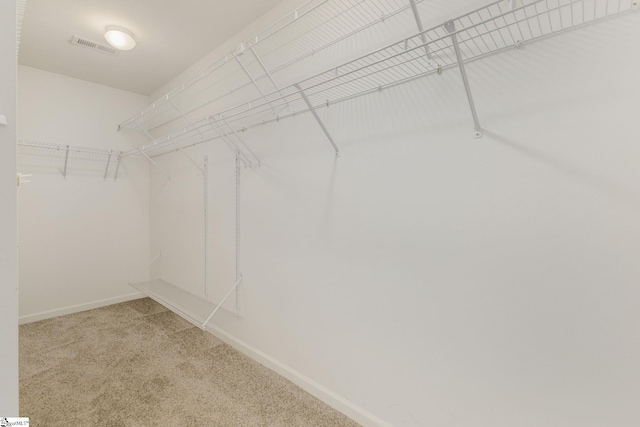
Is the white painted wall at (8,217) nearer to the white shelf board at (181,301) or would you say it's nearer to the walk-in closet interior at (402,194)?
the walk-in closet interior at (402,194)

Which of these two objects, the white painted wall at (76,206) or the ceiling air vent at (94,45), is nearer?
the ceiling air vent at (94,45)

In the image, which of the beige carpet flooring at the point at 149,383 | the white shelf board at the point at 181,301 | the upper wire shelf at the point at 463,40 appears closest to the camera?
the upper wire shelf at the point at 463,40

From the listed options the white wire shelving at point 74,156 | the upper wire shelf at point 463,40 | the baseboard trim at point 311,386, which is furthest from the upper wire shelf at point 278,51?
the baseboard trim at point 311,386

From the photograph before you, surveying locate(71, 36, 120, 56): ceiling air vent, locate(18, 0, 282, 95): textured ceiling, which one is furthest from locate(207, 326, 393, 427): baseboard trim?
locate(71, 36, 120, 56): ceiling air vent

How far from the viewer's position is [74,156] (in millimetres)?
3033

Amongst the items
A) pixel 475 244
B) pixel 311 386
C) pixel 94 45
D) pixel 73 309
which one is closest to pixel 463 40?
pixel 475 244

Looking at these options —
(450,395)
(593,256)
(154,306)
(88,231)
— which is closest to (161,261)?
(154,306)

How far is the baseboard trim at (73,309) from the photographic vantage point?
9.14 ft

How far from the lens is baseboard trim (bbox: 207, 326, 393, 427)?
1483 mm

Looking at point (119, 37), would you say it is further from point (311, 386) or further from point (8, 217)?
point (311, 386)

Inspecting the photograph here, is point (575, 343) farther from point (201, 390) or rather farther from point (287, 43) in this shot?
point (287, 43)

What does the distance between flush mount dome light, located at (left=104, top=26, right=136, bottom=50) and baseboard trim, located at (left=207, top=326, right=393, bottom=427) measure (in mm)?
2364

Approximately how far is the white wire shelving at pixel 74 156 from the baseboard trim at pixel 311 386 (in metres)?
2.36

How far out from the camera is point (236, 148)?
2.18 m
